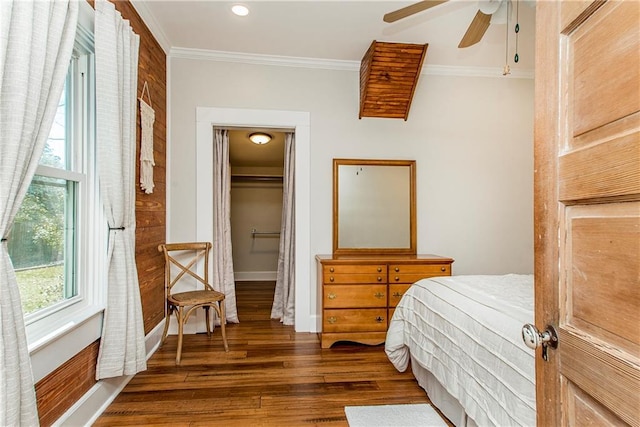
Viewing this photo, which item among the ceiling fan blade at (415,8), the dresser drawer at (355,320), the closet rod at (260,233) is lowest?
the dresser drawer at (355,320)

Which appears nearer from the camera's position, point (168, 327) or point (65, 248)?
point (65, 248)

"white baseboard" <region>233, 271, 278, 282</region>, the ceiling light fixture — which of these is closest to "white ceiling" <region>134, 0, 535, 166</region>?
the ceiling light fixture

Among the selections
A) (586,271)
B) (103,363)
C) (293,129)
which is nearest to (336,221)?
(293,129)

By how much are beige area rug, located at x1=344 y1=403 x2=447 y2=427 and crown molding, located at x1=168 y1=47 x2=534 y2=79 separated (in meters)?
2.97

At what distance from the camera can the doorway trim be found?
3162 millimetres

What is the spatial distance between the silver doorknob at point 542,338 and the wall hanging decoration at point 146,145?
255cm

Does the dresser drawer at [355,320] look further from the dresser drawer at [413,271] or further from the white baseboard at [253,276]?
the white baseboard at [253,276]

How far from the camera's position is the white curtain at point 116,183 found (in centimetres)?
183

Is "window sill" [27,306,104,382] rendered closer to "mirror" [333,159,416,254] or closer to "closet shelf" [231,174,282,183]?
"mirror" [333,159,416,254]

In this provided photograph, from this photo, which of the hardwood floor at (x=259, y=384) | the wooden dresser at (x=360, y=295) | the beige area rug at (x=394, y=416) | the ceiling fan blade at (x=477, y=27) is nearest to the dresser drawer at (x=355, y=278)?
the wooden dresser at (x=360, y=295)

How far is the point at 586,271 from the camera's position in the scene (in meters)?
0.66

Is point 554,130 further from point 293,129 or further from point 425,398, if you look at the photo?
point 293,129

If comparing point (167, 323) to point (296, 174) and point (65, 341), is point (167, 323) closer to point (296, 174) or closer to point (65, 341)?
point (65, 341)

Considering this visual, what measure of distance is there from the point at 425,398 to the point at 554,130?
1.91 metres
